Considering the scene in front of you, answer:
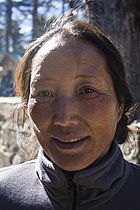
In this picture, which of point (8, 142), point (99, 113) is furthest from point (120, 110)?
point (8, 142)

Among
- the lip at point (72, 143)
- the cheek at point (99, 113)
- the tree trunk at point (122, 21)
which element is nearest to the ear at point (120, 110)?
the cheek at point (99, 113)

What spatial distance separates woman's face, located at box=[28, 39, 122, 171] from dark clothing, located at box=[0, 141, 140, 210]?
4cm

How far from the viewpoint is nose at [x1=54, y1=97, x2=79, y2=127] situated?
1354 mm

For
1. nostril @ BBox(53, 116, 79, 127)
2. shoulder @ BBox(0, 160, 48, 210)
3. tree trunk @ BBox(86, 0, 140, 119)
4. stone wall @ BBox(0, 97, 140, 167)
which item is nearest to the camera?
nostril @ BBox(53, 116, 79, 127)

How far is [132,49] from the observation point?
10.9ft

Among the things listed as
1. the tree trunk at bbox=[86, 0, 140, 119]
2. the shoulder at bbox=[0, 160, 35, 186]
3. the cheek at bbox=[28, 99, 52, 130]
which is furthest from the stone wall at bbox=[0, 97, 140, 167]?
the cheek at bbox=[28, 99, 52, 130]

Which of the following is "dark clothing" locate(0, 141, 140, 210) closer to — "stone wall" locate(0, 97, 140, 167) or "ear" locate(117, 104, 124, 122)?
"ear" locate(117, 104, 124, 122)

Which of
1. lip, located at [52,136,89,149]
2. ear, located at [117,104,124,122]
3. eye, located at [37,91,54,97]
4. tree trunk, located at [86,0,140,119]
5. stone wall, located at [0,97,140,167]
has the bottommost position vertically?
stone wall, located at [0,97,140,167]

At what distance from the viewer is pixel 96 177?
141 centimetres

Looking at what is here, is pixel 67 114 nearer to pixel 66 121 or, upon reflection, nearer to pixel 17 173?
pixel 66 121

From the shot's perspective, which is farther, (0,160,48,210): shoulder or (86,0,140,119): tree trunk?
(86,0,140,119): tree trunk

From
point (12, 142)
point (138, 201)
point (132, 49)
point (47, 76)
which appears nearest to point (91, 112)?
point (47, 76)

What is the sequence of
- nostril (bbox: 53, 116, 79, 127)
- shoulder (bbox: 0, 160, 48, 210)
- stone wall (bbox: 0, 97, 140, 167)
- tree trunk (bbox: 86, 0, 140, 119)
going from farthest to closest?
stone wall (bbox: 0, 97, 140, 167), tree trunk (bbox: 86, 0, 140, 119), shoulder (bbox: 0, 160, 48, 210), nostril (bbox: 53, 116, 79, 127)

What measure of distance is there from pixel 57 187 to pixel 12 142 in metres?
3.31
